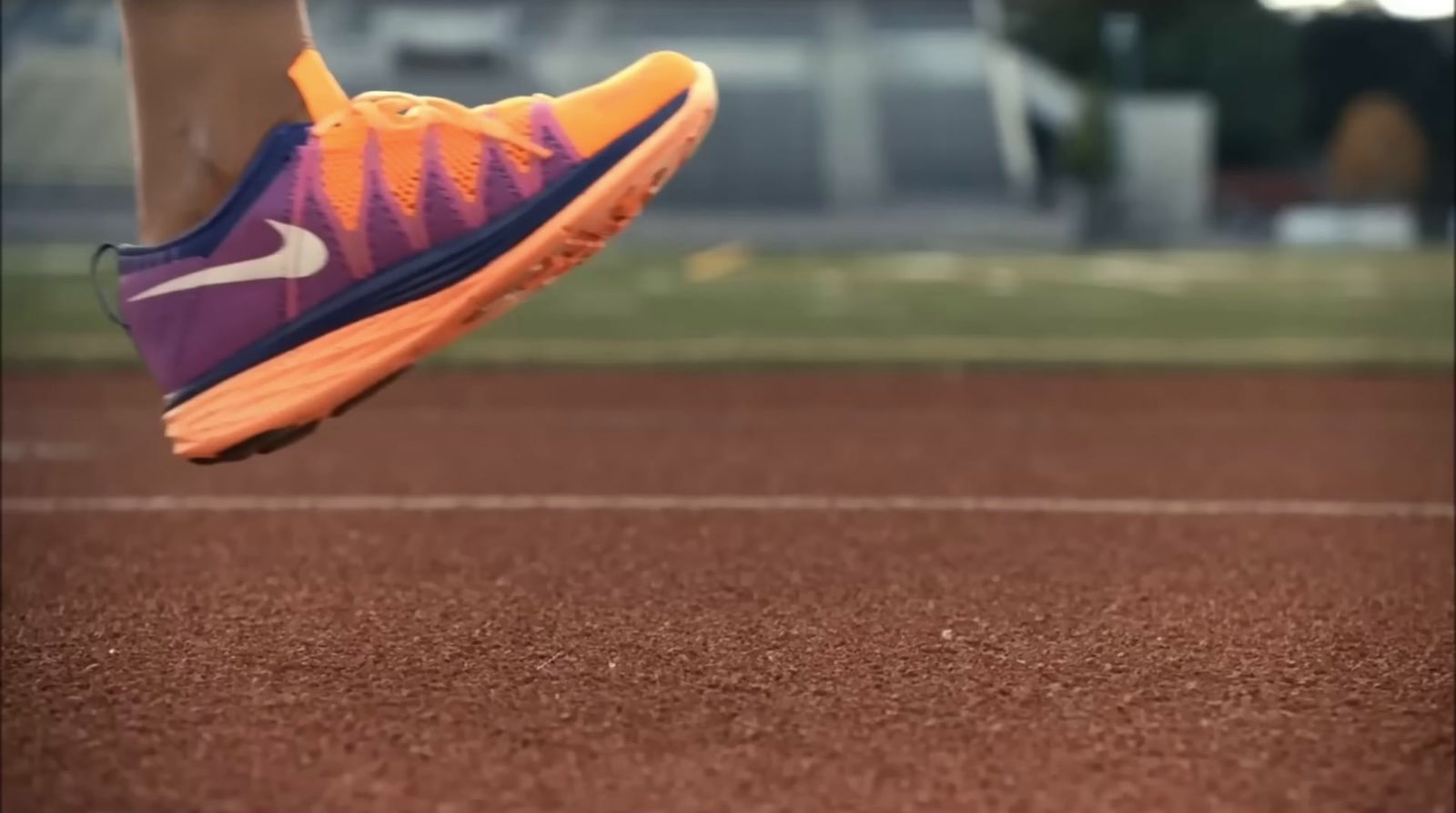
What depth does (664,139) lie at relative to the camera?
985mm

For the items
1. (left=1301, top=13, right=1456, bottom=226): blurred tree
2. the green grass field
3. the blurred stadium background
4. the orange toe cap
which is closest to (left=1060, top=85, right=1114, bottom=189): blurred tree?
the blurred stadium background

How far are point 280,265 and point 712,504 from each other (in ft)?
2.78

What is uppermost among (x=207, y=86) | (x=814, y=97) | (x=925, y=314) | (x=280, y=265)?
(x=207, y=86)

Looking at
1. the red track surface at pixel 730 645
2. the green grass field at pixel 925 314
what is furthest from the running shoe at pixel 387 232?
the green grass field at pixel 925 314

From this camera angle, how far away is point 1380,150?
8.28m

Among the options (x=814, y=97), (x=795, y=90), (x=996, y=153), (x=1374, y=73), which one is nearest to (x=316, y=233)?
(x=795, y=90)

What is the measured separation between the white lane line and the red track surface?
0.05 metres

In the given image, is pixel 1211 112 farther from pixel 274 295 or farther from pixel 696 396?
pixel 274 295

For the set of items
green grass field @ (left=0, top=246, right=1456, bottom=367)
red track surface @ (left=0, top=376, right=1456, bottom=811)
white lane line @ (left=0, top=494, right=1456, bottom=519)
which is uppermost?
red track surface @ (left=0, top=376, right=1456, bottom=811)

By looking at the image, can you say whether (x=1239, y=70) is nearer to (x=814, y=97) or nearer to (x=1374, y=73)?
(x=1374, y=73)

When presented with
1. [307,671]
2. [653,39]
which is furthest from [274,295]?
[653,39]

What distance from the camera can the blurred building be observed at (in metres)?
7.13

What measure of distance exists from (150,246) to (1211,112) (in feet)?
26.3

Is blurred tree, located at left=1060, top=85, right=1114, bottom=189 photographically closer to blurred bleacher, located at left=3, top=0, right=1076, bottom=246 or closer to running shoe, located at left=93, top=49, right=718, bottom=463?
blurred bleacher, located at left=3, top=0, right=1076, bottom=246
